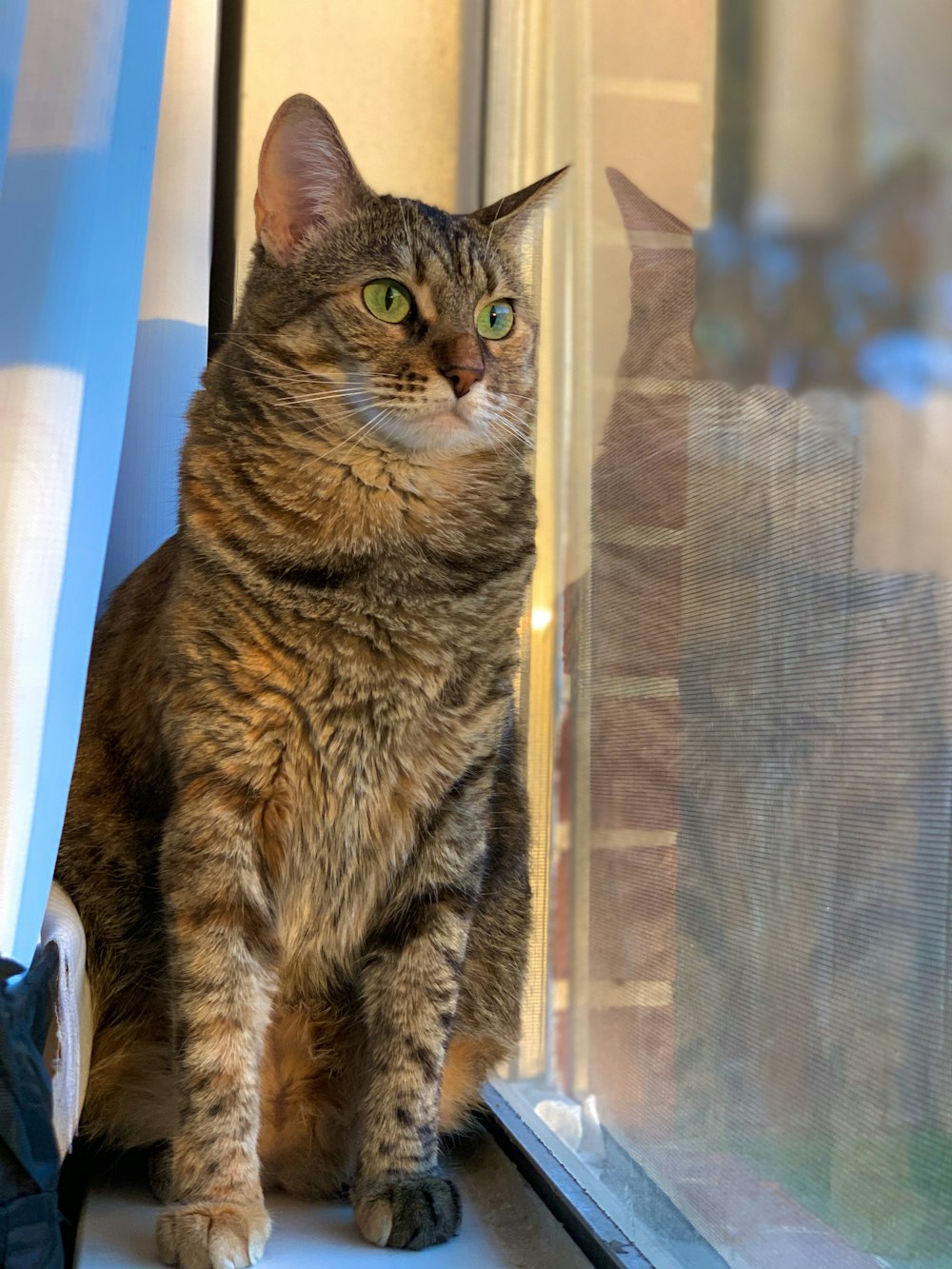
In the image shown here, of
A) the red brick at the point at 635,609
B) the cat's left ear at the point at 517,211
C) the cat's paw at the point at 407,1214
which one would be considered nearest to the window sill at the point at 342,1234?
the cat's paw at the point at 407,1214

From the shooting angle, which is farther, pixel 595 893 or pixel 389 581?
pixel 595 893

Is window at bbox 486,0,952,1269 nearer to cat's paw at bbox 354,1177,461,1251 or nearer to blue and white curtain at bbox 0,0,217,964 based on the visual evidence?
cat's paw at bbox 354,1177,461,1251

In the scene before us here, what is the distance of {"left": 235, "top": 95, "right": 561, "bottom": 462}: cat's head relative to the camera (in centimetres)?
121

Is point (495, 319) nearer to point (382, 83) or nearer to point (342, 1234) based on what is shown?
point (382, 83)

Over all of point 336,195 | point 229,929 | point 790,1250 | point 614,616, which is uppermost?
point 336,195

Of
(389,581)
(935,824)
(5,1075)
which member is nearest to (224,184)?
(389,581)

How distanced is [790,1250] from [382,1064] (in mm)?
473

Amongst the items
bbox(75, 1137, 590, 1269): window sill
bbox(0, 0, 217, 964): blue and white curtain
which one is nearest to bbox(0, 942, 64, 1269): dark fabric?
bbox(0, 0, 217, 964): blue and white curtain

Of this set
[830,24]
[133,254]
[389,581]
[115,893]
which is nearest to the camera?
[830,24]

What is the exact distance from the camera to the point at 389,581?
3.91 feet

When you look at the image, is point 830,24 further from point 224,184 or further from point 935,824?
point 224,184

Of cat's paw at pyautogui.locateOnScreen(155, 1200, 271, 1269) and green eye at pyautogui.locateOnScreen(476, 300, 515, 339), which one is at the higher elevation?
green eye at pyautogui.locateOnScreen(476, 300, 515, 339)

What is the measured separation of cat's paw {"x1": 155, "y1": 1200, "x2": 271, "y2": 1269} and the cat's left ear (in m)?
1.09

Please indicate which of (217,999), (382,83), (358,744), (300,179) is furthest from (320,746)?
(382,83)
